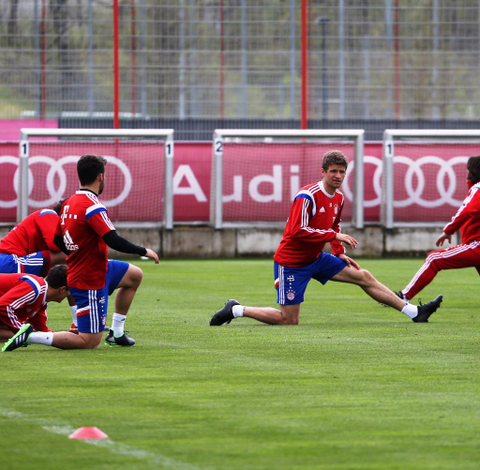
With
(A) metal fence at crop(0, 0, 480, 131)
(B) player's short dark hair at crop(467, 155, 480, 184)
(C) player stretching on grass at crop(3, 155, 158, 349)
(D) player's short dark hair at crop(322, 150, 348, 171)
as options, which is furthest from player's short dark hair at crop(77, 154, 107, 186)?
(A) metal fence at crop(0, 0, 480, 131)

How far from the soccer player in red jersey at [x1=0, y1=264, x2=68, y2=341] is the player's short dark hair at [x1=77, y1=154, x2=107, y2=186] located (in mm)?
929

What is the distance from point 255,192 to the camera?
23406 millimetres

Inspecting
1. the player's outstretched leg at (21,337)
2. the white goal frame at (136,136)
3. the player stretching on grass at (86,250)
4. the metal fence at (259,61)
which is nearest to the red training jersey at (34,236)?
the player stretching on grass at (86,250)

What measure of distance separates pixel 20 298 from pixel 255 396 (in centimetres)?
293

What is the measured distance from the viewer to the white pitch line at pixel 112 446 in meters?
5.18

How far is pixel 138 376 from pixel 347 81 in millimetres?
17901

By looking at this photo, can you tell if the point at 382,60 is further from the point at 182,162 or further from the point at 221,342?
the point at 221,342

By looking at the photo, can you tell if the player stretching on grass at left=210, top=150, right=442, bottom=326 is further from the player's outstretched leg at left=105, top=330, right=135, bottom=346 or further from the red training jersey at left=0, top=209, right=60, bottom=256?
the red training jersey at left=0, top=209, right=60, bottom=256

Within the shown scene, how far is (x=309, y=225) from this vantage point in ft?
35.6

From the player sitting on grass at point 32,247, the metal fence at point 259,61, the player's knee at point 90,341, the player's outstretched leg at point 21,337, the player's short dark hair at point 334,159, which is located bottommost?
the player's knee at point 90,341

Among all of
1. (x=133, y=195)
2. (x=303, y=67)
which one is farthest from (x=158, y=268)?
(x=303, y=67)

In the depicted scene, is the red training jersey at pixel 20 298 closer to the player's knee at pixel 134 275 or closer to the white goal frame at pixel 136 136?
the player's knee at pixel 134 275

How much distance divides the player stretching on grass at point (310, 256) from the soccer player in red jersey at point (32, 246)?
1.85 m

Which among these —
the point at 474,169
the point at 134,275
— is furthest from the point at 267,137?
the point at 134,275
